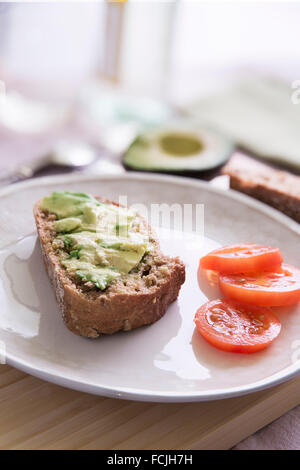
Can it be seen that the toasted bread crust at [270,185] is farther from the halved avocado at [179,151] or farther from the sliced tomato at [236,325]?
the sliced tomato at [236,325]

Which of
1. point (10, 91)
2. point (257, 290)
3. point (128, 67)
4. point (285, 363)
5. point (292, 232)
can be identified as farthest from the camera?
point (128, 67)

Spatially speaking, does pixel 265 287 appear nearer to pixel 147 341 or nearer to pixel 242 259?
pixel 242 259

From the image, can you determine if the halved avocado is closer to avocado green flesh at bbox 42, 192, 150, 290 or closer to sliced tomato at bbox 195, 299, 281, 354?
avocado green flesh at bbox 42, 192, 150, 290

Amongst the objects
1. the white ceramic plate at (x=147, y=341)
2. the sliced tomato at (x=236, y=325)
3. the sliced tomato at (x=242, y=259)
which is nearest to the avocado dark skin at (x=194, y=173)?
the white ceramic plate at (x=147, y=341)

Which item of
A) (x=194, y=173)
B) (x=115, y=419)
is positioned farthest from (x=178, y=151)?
(x=115, y=419)
